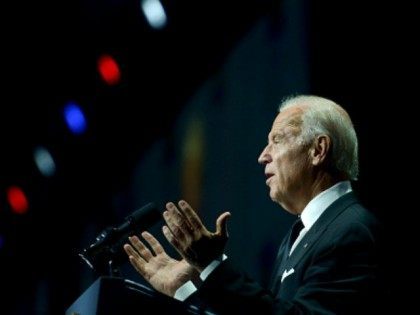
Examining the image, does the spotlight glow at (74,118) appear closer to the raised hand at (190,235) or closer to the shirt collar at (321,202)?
the shirt collar at (321,202)

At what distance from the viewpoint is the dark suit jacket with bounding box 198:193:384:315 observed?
1.46 metres

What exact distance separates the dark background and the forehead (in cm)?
72

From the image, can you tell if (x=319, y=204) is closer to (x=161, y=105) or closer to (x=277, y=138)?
(x=277, y=138)

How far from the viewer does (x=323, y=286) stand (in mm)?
1533

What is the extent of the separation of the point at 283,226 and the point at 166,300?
1.68 metres

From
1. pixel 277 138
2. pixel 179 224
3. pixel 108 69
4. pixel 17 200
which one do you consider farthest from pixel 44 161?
pixel 179 224

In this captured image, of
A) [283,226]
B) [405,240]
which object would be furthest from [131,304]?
[283,226]

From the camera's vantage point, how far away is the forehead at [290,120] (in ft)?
6.85

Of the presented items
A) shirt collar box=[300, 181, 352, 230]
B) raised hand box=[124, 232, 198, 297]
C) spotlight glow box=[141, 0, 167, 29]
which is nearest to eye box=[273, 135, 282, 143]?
shirt collar box=[300, 181, 352, 230]

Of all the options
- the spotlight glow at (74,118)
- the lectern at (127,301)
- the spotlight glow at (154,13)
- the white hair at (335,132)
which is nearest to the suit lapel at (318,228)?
the white hair at (335,132)

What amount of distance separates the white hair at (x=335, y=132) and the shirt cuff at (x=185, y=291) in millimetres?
563

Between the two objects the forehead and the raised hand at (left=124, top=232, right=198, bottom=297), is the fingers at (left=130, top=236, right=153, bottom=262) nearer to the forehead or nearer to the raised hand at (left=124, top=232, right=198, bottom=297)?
the raised hand at (left=124, top=232, right=198, bottom=297)

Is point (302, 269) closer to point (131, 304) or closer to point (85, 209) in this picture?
point (131, 304)

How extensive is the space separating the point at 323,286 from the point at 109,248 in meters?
0.51
